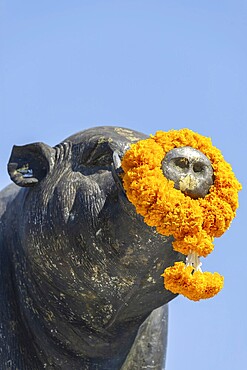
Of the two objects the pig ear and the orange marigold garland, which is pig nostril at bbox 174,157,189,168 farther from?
the pig ear

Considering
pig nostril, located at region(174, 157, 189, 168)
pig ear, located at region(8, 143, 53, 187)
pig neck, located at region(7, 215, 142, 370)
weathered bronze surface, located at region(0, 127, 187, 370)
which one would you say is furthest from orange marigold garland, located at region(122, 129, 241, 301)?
pig neck, located at region(7, 215, 142, 370)

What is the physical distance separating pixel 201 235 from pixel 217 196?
18 cm

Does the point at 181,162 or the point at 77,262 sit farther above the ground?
the point at 181,162

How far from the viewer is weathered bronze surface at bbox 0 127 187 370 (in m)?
5.37

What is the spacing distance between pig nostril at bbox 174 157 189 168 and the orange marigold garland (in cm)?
6

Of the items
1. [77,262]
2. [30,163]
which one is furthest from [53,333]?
[30,163]

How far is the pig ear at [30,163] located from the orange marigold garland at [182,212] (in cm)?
78

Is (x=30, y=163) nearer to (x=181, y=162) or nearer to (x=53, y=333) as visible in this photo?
(x=53, y=333)

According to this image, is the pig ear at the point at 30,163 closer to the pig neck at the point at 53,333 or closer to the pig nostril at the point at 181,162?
the pig neck at the point at 53,333

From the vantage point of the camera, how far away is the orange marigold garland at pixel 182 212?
494 cm

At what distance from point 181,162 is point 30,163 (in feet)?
3.59

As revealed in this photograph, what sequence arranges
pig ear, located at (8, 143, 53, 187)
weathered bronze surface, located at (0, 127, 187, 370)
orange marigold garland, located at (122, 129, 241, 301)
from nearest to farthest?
orange marigold garland, located at (122, 129, 241, 301), weathered bronze surface, located at (0, 127, 187, 370), pig ear, located at (8, 143, 53, 187)

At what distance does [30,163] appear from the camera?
5.88 meters

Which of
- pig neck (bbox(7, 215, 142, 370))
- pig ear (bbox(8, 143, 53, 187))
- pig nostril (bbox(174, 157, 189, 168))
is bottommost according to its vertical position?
pig neck (bbox(7, 215, 142, 370))
